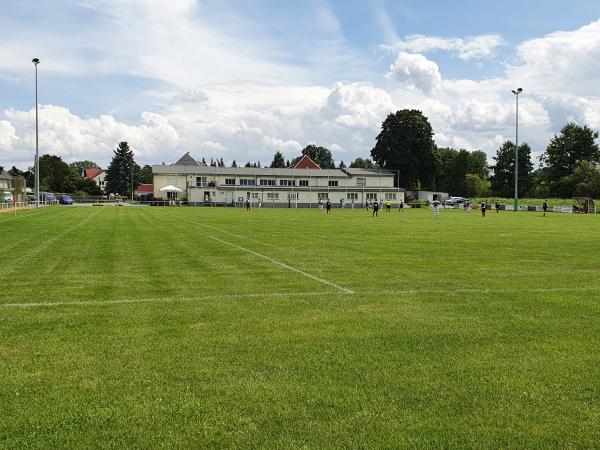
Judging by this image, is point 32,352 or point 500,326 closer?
point 32,352

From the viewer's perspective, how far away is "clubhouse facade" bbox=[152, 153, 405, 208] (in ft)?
324

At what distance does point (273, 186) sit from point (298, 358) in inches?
3794

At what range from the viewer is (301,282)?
40.0ft

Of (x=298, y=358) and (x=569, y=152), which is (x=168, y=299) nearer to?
(x=298, y=358)

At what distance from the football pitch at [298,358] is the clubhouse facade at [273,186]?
8553 cm

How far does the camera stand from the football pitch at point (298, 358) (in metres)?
A: 4.57

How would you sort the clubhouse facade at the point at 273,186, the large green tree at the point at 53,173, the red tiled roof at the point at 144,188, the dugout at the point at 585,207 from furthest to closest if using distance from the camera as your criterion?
the red tiled roof at the point at 144,188
the large green tree at the point at 53,173
the clubhouse facade at the point at 273,186
the dugout at the point at 585,207

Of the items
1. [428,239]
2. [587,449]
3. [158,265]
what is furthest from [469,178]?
[587,449]

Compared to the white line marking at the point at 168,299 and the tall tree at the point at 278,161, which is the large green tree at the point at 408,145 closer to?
the tall tree at the point at 278,161

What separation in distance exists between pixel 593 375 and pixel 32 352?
6.24 m

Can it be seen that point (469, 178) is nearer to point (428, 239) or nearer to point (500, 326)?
point (428, 239)

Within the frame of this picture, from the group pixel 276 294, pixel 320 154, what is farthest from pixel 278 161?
pixel 276 294

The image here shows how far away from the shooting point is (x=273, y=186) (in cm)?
10231

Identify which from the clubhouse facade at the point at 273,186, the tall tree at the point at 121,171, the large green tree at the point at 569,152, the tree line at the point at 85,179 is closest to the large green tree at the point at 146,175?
the tree line at the point at 85,179
